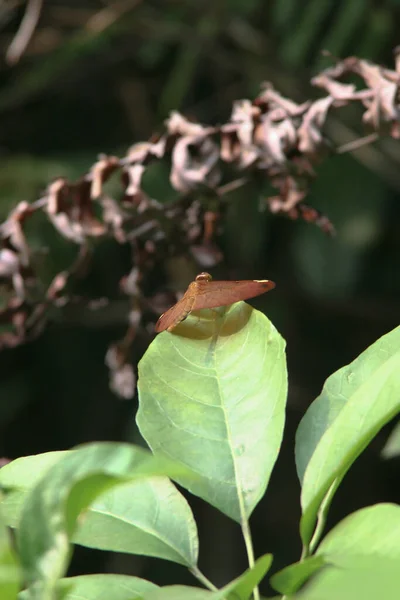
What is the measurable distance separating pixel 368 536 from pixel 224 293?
0.59 ft

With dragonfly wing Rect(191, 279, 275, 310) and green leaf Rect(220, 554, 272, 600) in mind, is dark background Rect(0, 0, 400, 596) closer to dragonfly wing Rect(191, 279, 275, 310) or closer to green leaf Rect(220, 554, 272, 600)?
dragonfly wing Rect(191, 279, 275, 310)

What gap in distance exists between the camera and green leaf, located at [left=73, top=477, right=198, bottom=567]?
0.38 meters

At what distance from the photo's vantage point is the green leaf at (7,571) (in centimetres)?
24

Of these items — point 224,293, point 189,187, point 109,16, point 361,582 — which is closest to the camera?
point 361,582

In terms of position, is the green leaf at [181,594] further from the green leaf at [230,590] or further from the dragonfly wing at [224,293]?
the dragonfly wing at [224,293]

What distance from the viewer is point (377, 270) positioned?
1826mm

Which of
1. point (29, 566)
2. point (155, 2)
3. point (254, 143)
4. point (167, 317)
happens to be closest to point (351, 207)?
point (155, 2)

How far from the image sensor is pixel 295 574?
1.06 ft

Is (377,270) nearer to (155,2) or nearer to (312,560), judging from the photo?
(155,2)

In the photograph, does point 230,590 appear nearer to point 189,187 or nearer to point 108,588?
point 108,588

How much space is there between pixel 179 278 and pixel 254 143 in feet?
3.24

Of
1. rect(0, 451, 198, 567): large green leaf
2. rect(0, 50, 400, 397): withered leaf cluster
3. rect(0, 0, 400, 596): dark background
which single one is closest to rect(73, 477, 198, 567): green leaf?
rect(0, 451, 198, 567): large green leaf

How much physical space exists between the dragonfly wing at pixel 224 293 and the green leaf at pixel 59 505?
0.58ft

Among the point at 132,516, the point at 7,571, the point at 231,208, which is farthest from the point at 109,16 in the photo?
the point at 7,571
